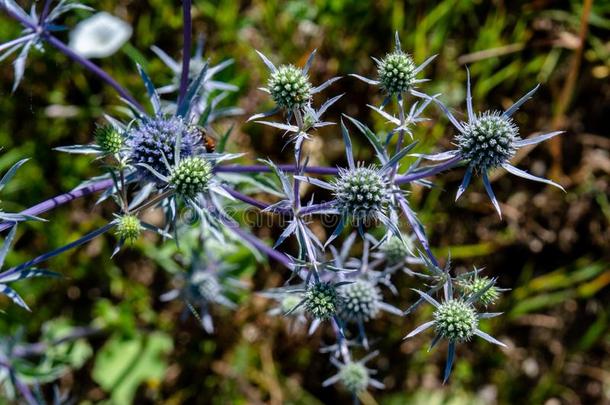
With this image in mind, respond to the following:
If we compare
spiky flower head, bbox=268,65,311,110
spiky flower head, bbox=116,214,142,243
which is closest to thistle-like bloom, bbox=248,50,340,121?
spiky flower head, bbox=268,65,311,110

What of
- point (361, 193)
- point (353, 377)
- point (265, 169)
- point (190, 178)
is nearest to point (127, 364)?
point (353, 377)

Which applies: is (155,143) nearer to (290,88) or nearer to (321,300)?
(290,88)

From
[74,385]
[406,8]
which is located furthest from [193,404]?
[406,8]

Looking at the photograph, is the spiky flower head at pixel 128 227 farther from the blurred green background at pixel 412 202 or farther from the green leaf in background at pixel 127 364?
the green leaf in background at pixel 127 364

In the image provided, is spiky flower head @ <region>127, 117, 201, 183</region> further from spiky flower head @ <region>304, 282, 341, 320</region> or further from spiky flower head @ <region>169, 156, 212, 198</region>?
spiky flower head @ <region>304, 282, 341, 320</region>

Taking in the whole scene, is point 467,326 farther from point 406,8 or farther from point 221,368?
point 406,8
